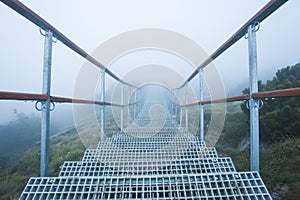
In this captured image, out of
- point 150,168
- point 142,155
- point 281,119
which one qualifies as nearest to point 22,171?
point 142,155

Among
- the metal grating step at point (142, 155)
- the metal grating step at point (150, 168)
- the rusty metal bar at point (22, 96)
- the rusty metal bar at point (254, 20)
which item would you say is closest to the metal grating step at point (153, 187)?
the metal grating step at point (150, 168)

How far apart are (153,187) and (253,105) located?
705 mm

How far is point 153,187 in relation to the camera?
1.05 metres

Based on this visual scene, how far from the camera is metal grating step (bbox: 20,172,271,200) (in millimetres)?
956

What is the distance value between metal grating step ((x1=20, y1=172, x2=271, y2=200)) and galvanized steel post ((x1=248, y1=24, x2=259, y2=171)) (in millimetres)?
95

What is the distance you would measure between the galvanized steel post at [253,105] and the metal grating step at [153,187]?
10 centimetres

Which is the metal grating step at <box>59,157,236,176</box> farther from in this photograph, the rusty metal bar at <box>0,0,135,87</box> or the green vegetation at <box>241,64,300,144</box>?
the green vegetation at <box>241,64,300,144</box>

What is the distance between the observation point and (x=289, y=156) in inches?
84.8

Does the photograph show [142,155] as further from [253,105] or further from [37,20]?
[37,20]

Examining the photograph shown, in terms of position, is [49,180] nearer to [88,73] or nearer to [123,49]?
[88,73]

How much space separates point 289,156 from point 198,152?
1179 mm

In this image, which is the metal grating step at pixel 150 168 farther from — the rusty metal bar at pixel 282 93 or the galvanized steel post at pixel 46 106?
the rusty metal bar at pixel 282 93

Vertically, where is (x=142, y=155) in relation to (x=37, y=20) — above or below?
below

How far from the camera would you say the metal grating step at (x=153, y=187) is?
956mm
